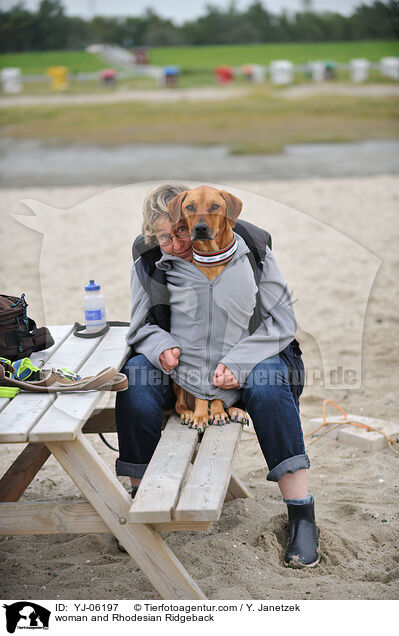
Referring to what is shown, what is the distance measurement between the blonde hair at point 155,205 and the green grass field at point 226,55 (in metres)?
26.2

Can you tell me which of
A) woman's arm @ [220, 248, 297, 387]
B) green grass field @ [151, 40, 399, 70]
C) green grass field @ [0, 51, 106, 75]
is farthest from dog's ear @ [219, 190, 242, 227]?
green grass field @ [0, 51, 106, 75]

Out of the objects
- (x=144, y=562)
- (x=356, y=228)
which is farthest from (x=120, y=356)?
(x=356, y=228)

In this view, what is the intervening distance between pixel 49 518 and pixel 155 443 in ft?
1.84

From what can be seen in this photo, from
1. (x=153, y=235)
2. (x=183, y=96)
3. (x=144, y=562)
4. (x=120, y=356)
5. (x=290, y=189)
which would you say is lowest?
(x=183, y=96)

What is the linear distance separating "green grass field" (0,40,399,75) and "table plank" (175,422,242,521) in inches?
1051

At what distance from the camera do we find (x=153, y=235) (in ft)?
9.93

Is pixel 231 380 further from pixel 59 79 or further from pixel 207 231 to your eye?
pixel 59 79

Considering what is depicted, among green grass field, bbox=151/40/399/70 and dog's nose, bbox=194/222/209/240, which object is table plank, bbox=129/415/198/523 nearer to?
dog's nose, bbox=194/222/209/240

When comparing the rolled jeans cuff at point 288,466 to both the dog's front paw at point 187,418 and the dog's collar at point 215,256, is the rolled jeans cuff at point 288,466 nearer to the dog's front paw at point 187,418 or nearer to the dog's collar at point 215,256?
the dog's front paw at point 187,418

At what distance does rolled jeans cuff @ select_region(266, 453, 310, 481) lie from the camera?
2842 millimetres

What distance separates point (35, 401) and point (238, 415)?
845mm

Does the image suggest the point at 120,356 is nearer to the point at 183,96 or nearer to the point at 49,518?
the point at 49,518

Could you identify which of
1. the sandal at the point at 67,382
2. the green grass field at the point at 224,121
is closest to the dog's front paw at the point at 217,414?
the sandal at the point at 67,382

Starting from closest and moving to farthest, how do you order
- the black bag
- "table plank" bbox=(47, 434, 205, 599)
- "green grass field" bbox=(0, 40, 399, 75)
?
"table plank" bbox=(47, 434, 205, 599) < the black bag < "green grass field" bbox=(0, 40, 399, 75)
